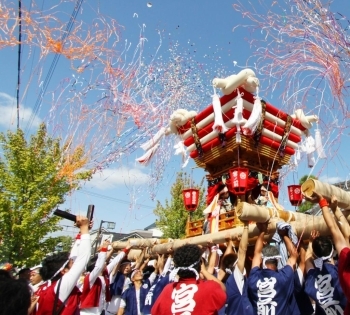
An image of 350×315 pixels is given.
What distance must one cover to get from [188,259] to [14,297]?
1.48 metres

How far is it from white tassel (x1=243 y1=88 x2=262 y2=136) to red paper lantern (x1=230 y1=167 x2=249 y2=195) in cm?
104

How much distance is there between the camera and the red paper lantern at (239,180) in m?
9.18

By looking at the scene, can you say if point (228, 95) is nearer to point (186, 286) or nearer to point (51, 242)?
point (186, 286)

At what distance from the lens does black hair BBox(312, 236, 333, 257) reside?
3.13m

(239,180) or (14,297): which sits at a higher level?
(239,180)

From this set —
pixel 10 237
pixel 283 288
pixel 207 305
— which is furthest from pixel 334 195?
pixel 10 237

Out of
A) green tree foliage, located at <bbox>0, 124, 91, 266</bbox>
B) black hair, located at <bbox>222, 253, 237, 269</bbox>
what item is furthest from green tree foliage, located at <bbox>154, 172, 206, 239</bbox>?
black hair, located at <bbox>222, 253, 237, 269</bbox>

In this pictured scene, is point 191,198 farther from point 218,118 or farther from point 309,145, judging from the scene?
point 309,145

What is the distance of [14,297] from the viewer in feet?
6.29

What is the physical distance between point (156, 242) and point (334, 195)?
13.6 feet

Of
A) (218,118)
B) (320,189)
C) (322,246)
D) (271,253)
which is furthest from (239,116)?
(320,189)

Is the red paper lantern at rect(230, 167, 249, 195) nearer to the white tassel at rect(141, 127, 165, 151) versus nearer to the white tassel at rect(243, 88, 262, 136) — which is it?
the white tassel at rect(243, 88, 262, 136)

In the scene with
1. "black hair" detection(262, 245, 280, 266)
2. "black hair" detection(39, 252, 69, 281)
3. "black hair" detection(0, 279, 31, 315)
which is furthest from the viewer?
"black hair" detection(262, 245, 280, 266)

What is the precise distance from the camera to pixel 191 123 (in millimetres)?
10258
